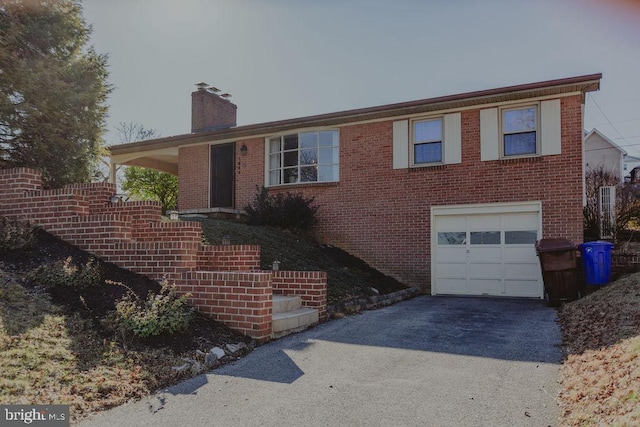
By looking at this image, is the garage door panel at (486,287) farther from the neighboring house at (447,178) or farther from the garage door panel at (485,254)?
the garage door panel at (485,254)

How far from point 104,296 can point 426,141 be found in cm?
869

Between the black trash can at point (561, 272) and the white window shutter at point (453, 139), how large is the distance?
126 inches

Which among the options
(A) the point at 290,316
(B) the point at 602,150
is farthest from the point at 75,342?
(B) the point at 602,150

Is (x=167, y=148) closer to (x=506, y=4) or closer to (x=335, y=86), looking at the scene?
(x=335, y=86)

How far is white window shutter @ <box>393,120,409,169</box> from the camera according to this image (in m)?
11.7

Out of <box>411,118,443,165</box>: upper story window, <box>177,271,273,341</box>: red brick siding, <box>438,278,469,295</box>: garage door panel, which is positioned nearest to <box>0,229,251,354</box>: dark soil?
<box>177,271,273,341</box>: red brick siding

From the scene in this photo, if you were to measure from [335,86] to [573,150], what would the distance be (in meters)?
5.81

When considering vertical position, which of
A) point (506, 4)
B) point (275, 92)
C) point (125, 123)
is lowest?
point (506, 4)

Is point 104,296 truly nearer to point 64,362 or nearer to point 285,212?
point 64,362

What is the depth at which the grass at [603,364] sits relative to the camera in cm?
312

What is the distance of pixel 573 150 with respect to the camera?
10047 mm

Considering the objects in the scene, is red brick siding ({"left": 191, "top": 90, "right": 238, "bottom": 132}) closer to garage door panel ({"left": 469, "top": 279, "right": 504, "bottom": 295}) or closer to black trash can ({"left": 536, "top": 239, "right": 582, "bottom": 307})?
garage door panel ({"left": 469, "top": 279, "right": 504, "bottom": 295})

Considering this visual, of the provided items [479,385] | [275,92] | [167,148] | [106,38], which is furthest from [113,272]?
[167,148]

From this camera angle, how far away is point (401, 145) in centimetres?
1175
